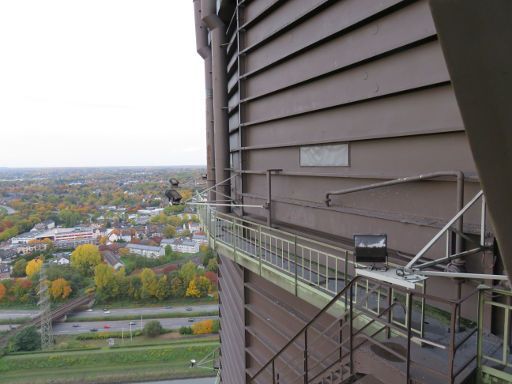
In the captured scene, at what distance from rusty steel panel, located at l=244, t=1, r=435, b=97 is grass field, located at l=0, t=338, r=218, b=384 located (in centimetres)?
3275

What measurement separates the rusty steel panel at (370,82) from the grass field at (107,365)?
32553mm

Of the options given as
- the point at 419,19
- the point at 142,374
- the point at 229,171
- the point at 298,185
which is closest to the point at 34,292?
the point at 142,374

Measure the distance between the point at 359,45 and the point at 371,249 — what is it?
358 cm

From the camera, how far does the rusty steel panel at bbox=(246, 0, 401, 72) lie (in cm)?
525

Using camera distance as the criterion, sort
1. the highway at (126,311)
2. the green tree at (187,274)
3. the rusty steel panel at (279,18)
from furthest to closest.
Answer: the green tree at (187,274), the highway at (126,311), the rusty steel panel at (279,18)

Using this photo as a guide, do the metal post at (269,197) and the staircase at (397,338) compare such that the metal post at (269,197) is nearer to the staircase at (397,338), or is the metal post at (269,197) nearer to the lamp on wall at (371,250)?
the staircase at (397,338)

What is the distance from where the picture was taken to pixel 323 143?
6.35 m

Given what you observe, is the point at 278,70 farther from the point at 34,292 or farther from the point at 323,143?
the point at 34,292

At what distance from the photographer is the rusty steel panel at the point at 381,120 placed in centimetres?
446

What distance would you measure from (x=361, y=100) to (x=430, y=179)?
168 centimetres

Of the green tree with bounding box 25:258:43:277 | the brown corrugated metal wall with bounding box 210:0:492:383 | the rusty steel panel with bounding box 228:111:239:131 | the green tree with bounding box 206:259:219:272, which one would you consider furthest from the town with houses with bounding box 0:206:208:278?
the brown corrugated metal wall with bounding box 210:0:492:383

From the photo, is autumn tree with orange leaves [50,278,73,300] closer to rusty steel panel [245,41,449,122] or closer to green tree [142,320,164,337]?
green tree [142,320,164,337]

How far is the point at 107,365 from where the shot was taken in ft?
111

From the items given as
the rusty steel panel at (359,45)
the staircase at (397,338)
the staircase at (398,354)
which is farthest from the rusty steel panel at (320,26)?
the staircase at (398,354)
